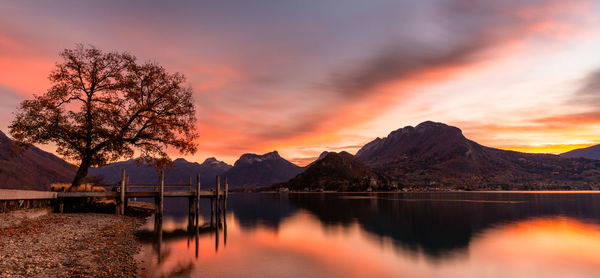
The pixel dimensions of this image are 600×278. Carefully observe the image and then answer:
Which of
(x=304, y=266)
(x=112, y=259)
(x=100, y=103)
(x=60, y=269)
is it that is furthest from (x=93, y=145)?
(x=304, y=266)

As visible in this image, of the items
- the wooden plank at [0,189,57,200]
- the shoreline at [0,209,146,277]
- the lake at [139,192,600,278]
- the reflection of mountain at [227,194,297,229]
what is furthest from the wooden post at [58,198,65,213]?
the reflection of mountain at [227,194,297,229]

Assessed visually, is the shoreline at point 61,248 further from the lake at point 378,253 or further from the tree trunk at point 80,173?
the tree trunk at point 80,173

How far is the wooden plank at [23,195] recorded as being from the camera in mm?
19581

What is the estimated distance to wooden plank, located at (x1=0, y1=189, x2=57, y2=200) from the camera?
19.6m

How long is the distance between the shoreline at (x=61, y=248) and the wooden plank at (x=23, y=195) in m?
1.13

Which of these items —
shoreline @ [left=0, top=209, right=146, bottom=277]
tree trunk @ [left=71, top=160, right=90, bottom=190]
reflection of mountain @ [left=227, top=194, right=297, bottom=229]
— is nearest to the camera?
shoreline @ [left=0, top=209, right=146, bottom=277]

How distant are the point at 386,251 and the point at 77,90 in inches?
1338

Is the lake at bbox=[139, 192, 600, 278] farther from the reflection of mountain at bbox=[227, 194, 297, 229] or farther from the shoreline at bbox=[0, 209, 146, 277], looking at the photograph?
the reflection of mountain at bbox=[227, 194, 297, 229]

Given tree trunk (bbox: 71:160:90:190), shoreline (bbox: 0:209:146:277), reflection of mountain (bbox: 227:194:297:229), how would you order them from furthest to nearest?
reflection of mountain (bbox: 227:194:297:229), tree trunk (bbox: 71:160:90:190), shoreline (bbox: 0:209:146:277)

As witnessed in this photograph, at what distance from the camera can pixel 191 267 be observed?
60.8ft

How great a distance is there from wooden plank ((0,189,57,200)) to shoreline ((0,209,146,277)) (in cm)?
113

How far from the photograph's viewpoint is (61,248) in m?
16.1

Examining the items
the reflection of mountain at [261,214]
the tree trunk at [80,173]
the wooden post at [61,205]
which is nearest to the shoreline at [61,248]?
the wooden post at [61,205]

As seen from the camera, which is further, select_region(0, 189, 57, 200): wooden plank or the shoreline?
select_region(0, 189, 57, 200): wooden plank
